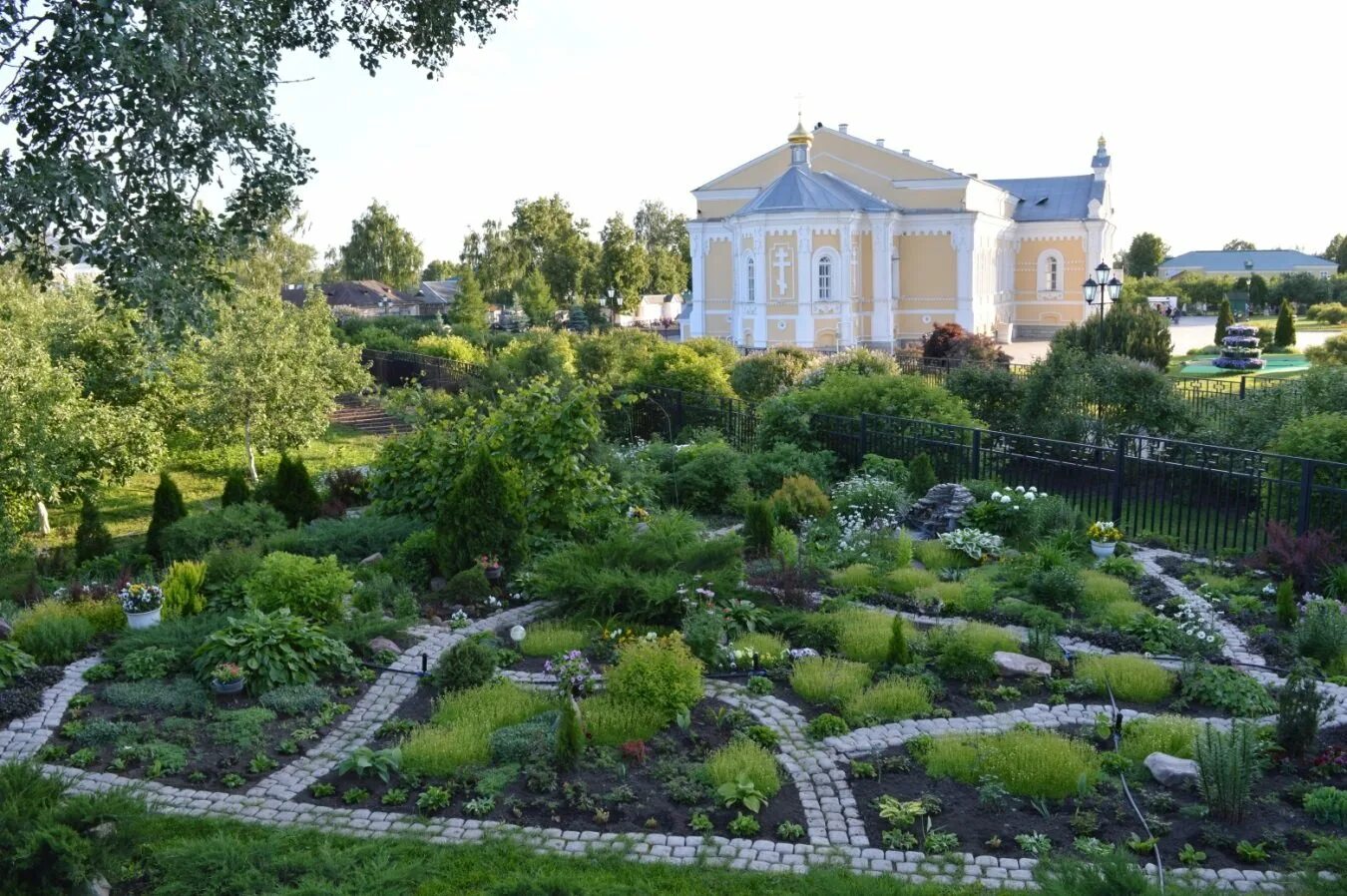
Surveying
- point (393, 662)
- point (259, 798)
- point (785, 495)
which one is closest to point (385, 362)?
point (785, 495)

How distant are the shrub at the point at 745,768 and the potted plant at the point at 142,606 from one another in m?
4.81

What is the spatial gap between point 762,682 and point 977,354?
19.8m

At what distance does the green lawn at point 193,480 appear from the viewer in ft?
53.2

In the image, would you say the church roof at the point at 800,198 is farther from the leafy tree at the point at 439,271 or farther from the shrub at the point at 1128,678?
the leafy tree at the point at 439,271

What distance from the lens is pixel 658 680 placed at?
6.47 metres

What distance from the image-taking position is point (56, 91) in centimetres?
572

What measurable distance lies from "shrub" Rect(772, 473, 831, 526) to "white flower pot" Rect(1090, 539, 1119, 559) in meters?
2.69

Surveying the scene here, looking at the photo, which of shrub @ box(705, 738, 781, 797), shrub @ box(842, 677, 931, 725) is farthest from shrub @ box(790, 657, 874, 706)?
shrub @ box(705, 738, 781, 797)

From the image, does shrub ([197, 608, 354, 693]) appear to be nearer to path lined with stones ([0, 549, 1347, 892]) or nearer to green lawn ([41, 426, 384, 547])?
path lined with stones ([0, 549, 1347, 892])

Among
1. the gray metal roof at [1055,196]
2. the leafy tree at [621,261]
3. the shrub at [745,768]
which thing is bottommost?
the shrub at [745,768]

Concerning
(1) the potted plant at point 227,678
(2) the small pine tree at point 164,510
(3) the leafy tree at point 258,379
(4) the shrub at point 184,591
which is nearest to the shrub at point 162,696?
(1) the potted plant at point 227,678

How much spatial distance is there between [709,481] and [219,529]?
212 inches

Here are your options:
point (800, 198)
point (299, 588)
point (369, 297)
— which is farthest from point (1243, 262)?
point (299, 588)

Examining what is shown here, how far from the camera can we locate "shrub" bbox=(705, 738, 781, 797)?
18.1ft
